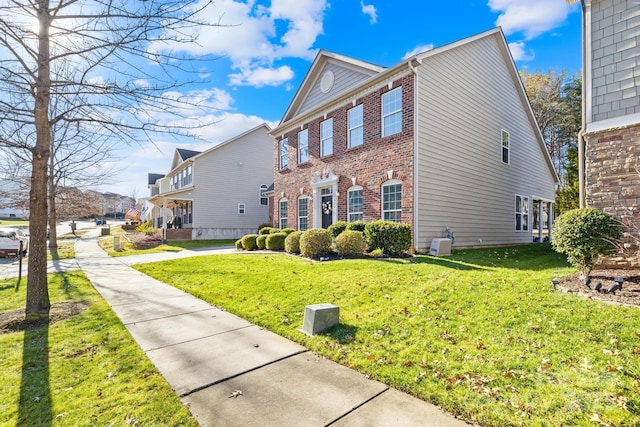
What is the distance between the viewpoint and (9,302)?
6.64m

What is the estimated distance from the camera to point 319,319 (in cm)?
450

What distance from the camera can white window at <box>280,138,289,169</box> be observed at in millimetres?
17047

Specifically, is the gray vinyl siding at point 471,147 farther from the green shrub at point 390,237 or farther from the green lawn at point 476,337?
the green lawn at point 476,337

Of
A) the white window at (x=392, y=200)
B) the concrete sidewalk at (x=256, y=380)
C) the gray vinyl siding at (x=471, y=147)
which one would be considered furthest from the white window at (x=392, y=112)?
the concrete sidewalk at (x=256, y=380)

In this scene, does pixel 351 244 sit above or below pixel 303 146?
below

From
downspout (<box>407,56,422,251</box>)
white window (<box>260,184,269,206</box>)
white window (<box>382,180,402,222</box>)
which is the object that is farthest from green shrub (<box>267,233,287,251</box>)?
white window (<box>260,184,269,206</box>)

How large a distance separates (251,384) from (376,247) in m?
7.41

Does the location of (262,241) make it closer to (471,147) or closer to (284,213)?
(284,213)

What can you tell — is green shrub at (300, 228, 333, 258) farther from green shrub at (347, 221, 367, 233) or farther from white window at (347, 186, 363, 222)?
white window at (347, 186, 363, 222)

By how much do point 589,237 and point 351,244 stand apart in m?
5.71

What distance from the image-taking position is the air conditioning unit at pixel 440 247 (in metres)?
10.2

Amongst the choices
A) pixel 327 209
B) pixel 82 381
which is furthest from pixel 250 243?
pixel 82 381

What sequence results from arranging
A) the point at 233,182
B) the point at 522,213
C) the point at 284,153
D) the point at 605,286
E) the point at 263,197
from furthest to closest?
the point at 263,197
the point at 233,182
the point at 284,153
the point at 522,213
the point at 605,286

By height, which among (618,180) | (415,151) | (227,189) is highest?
(415,151)
